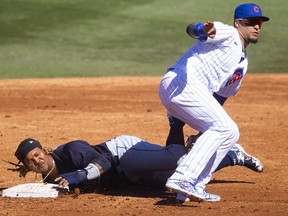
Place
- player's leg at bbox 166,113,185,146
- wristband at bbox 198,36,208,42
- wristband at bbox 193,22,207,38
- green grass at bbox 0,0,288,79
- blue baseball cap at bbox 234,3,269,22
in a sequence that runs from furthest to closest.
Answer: green grass at bbox 0,0,288,79 < player's leg at bbox 166,113,185,146 < blue baseball cap at bbox 234,3,269,22 < wristband at bbox 198,36,208,42 < wristband at bbox 193,22,207,38

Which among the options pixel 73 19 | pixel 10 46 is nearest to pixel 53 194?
pixel 10 46

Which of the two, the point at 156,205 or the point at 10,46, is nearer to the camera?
the point at 156,205

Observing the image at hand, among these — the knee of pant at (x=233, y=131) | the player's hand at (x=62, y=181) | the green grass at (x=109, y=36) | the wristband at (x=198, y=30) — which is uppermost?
the wristband at (x=198, y=30)

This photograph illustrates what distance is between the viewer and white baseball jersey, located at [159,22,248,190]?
6.27 metres

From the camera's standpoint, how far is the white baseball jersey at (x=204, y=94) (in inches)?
247

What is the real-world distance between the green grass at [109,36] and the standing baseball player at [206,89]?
29.3ft

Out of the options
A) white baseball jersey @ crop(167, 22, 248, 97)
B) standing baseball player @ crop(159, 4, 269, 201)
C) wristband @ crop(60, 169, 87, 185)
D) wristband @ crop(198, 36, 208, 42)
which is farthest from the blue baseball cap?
wristband @ crop(60, 169, 87, 185)

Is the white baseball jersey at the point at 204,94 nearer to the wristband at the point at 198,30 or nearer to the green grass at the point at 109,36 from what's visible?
the wristband at the point at 198,30

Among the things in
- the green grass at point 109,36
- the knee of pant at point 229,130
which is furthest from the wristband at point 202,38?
the green grass at point 109,36

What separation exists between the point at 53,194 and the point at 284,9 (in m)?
16.5

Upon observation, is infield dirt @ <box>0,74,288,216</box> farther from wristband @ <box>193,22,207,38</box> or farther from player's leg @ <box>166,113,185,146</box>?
wristband @ <box>193,22,207,38</box>

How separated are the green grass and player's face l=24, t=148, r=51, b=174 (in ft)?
27.9

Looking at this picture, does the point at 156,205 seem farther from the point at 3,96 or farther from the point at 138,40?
the point at 138,40

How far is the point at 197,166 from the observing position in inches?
247
